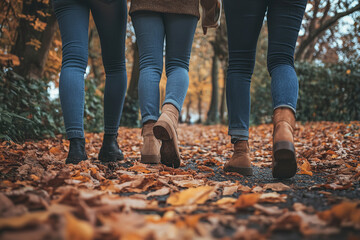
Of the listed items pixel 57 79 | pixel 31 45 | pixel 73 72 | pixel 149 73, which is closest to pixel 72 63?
pixel 73 72

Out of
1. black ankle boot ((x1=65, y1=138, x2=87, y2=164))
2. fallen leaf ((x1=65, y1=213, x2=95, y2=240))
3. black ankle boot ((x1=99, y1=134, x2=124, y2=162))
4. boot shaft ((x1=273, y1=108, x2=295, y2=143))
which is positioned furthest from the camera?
black ankle boot ((x1=99, y1=134, x2=124, y2=162))

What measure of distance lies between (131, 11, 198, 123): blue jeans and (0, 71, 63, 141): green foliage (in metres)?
2.10

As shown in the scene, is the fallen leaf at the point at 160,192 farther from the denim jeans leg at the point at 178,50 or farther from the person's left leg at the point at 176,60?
the denim jeans leg at the point at 178,50

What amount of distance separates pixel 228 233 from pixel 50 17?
5.37 metres

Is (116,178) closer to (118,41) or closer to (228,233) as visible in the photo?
(228,233)

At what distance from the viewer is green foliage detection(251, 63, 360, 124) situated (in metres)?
7.52

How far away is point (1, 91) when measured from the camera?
380cm

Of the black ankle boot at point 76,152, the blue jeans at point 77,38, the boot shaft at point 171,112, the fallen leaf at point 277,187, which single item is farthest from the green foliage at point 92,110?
the fallen leaf at point 277,187

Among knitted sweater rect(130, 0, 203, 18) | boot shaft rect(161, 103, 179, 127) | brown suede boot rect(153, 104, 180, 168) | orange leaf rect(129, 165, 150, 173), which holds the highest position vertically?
knitted sweater rect(130, 0, 203, 18)

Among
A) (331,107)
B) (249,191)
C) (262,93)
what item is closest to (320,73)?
(331,107)

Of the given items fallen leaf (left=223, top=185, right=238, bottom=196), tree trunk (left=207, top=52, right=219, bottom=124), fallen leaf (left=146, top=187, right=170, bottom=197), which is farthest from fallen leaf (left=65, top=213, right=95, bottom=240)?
tree trunk (left=207, top=52, right=219, bottom=124)

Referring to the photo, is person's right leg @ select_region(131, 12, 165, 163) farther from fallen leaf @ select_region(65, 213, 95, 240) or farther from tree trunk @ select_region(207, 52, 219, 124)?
tree trunk @ select_region(207, 52, 219, 124)

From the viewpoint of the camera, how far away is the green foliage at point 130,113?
31.6 ft

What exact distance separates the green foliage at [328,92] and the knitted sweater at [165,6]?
696 cm
